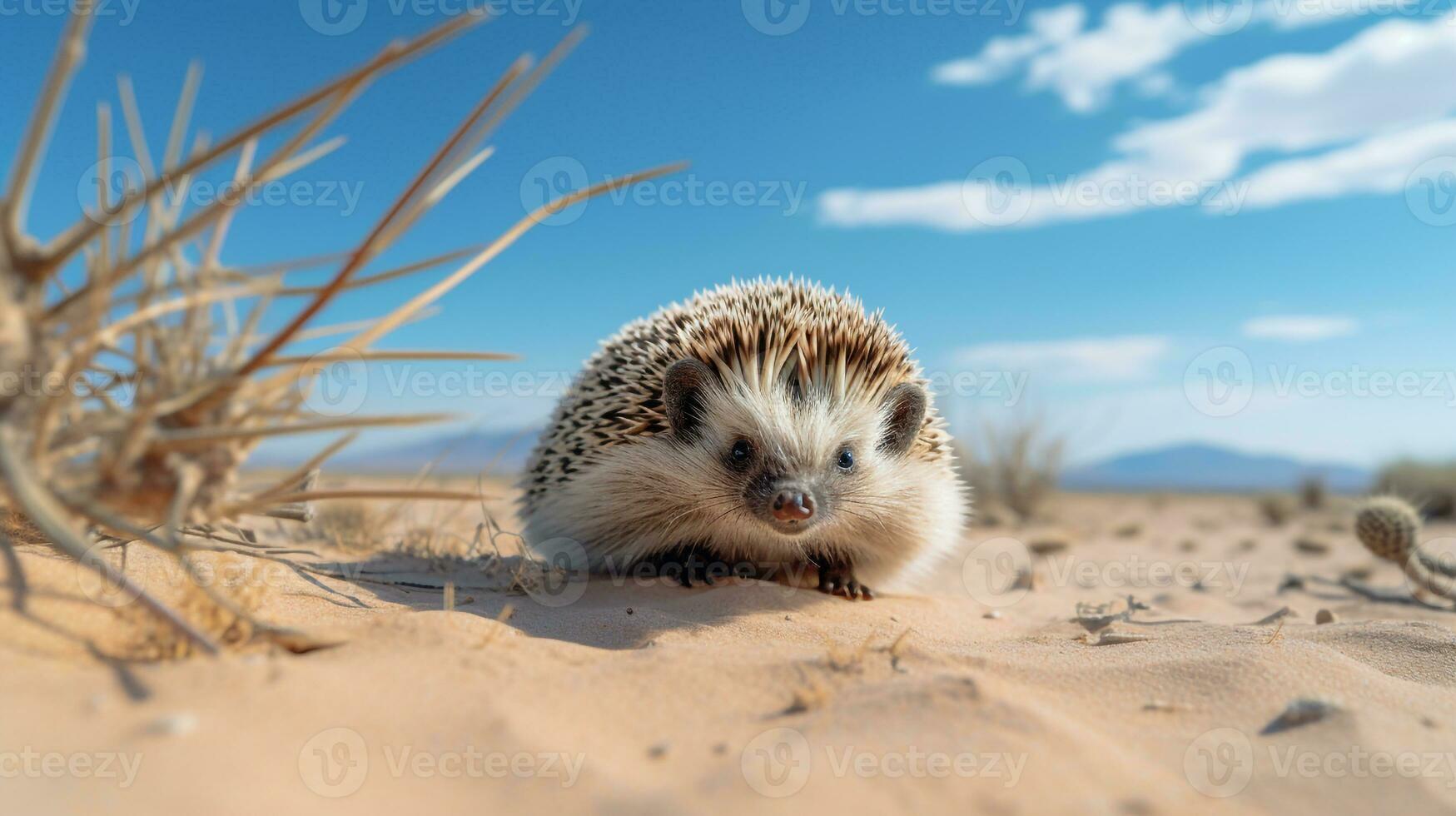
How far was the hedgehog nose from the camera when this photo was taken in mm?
4254

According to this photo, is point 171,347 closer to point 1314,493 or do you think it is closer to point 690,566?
point 690,566

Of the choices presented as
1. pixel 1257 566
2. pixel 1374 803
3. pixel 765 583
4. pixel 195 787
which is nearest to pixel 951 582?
pixel 765 583

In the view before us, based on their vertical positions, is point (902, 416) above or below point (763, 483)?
above

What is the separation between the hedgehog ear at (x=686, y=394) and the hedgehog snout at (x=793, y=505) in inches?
34.0

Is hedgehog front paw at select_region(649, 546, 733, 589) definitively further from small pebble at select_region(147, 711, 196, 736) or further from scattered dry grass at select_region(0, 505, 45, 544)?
small pebble at select_region(147, 711, 196, 736)

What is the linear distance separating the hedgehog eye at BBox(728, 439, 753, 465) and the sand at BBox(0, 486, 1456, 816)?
122 centimetres

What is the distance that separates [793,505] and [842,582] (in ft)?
4.34

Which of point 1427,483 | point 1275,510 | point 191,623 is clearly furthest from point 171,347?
point 1427,483

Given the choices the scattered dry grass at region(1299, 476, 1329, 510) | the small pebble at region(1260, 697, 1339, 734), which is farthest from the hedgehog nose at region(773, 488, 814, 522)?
the scattered dry grass at region(1299, 476, 1329, 510)

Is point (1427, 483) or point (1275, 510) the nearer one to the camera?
point (1275, 510)

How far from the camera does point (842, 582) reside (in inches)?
210

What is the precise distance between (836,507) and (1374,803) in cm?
288

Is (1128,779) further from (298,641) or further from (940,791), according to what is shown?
(298,641)

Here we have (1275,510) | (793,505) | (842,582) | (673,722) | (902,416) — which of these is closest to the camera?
(673,722)
